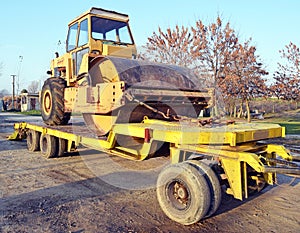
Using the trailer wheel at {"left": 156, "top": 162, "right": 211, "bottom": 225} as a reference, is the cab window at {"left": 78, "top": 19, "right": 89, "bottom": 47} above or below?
above

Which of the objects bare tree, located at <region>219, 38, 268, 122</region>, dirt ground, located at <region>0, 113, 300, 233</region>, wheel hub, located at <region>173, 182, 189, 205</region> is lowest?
dirt ground, located at <region>0, 113, 300, 233</region>

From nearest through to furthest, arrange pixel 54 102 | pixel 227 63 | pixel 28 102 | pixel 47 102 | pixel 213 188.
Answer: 1. pixel 213 188
2. pixel 54 102
3. pixel 47 102
4. pixel 227 63
5. pixel 28 102

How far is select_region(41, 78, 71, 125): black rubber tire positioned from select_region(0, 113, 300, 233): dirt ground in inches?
57.8

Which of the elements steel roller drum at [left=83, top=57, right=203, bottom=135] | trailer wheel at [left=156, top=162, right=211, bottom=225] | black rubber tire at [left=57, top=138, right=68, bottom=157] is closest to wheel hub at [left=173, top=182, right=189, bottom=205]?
trailer wheel at [left=156, top=162, right=211, bottom=225]

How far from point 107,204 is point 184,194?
130 centimetres

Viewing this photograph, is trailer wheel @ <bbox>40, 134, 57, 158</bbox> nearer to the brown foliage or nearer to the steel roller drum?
the steel roller drum

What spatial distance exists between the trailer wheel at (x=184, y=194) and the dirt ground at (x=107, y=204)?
15cm

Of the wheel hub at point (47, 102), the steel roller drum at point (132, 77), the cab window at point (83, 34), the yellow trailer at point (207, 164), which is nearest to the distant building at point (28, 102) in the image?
the wheel hub at point (47, 102)

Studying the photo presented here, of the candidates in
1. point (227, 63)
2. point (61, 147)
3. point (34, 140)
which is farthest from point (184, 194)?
point (227, 63)

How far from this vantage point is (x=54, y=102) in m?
7.83

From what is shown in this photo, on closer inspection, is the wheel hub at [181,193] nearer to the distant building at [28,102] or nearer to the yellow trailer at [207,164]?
the yellow trailer at [207,164]

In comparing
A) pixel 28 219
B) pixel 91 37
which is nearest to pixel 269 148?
pixel 28 219

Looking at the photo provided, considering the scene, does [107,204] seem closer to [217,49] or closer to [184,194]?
[184,194]

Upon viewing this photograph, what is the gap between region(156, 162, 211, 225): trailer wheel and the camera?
3.85 metres
